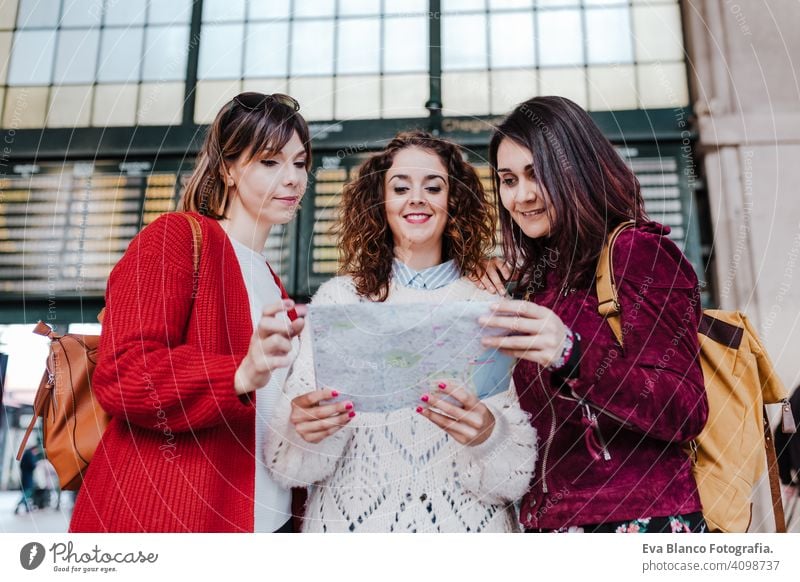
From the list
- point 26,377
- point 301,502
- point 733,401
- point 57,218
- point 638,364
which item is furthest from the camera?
point 57,218

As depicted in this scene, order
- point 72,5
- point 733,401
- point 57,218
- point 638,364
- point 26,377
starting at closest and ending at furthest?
point 638,364 < point 733,401 < point 26,377 < point 72,5 < point 57,218

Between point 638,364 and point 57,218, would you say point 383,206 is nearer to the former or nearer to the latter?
point 638,364

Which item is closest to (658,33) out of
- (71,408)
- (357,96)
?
(357,96)

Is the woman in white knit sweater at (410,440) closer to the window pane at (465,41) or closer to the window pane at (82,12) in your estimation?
the window pane at (465,41)

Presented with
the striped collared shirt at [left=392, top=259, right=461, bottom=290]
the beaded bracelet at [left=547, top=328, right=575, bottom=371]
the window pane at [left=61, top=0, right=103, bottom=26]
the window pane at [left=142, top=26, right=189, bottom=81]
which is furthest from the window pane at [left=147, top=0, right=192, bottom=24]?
the beaded bracelet at [left=547, top=328, right=575, bottom=371]

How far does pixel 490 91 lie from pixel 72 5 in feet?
3.00

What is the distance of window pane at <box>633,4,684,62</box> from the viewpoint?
146 centimetres

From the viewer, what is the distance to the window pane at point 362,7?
1.35 m

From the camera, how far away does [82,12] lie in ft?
4.79

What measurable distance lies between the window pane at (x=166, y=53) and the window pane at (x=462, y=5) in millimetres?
537

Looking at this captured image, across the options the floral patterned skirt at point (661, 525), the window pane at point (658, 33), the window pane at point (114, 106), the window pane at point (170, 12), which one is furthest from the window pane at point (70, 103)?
the floral patterned skirt at point (661, 525)

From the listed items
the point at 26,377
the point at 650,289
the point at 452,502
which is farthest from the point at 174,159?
the point at 650,289

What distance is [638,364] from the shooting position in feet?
2.42

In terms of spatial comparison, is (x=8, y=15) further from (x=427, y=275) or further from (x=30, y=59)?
(x=427, y=275)
